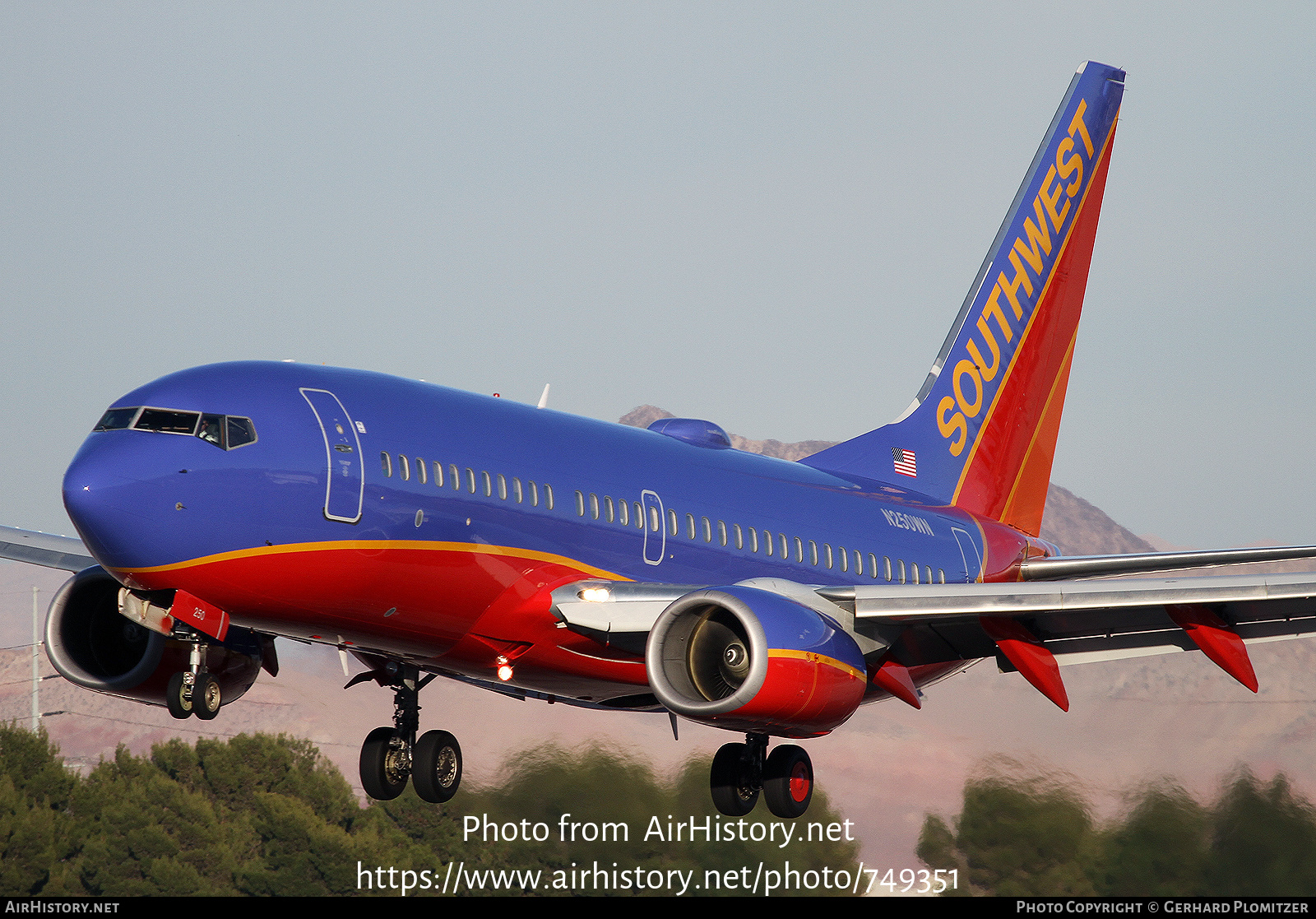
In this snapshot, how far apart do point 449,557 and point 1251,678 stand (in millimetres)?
8850

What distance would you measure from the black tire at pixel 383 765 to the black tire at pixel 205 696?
13.0 ft

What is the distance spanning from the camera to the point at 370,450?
53.0ft

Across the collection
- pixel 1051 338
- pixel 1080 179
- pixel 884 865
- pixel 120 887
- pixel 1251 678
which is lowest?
pixel 120 887

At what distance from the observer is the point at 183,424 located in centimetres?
1510

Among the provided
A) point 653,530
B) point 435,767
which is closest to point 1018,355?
point 653,530

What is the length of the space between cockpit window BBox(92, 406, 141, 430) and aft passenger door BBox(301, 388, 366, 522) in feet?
5.73

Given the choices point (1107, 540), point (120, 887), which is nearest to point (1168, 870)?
point (120, 887)

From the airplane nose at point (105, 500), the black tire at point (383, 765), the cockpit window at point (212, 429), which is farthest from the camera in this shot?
the black tire at point (383, 765)

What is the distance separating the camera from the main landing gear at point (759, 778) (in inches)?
872

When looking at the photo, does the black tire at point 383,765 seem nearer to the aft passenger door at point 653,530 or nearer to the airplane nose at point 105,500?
the aft passenger door at point 653,530

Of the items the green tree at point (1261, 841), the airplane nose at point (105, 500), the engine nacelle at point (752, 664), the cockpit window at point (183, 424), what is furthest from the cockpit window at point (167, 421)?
the green tree at point (1261, 841)

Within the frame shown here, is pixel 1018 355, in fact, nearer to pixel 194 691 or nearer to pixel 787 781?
pixel 787 781

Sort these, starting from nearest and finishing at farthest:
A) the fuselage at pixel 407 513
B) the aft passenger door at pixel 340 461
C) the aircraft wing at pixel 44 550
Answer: the fuselage at pixel 407 513
the aft passenger door at pixel 340 461
the aircraft wing at pixel 44 550

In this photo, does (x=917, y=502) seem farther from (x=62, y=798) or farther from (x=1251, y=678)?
(x=62, y=798)
